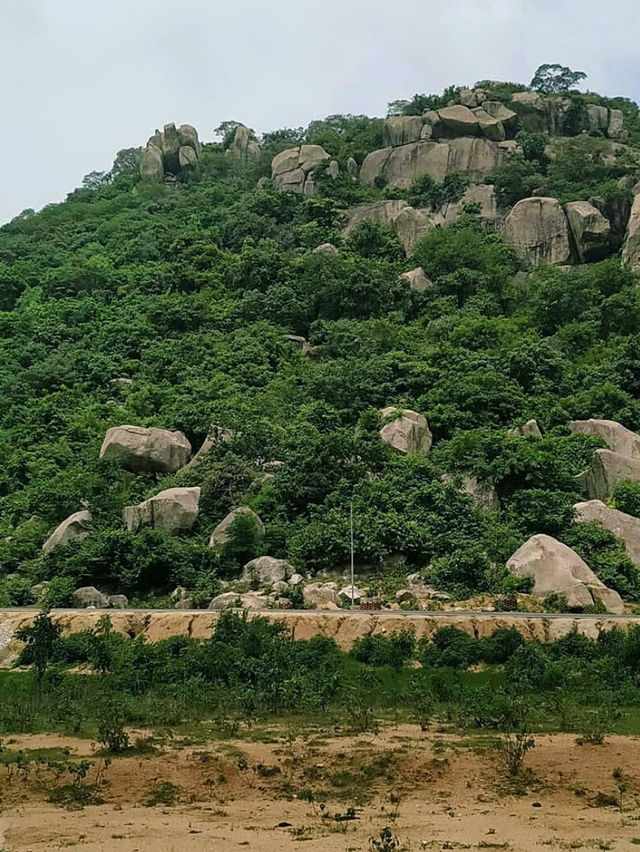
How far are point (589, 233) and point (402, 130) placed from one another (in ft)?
79.1

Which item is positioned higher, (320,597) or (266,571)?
(266,571)

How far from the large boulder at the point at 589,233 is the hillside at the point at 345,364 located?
137 millimetres

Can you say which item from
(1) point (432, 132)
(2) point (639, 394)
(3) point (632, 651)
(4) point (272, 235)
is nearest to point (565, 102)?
(1) point (432, 132)

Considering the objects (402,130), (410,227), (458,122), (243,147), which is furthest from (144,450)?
(243,147)

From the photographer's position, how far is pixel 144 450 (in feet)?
133

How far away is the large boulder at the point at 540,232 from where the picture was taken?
63500mm

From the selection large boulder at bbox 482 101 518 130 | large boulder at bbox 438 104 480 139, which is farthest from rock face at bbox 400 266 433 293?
large boulder at bbox 482 101 518 130

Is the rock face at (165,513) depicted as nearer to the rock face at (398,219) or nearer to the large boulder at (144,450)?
the large boulder at (144,450)

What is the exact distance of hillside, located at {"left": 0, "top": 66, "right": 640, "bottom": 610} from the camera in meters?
32.9

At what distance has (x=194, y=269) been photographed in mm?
65562

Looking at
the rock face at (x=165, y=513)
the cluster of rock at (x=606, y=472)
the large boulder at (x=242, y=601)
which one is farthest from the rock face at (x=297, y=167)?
the large boulder at (x=242, y=601)

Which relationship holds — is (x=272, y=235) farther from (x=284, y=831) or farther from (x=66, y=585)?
(x=284, y=831)

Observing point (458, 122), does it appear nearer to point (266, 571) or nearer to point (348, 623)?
point (266, 571)

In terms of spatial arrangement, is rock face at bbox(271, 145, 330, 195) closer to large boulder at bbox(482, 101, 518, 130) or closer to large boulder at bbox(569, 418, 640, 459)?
large boulder at bbox(482, 101, 518, 130)
